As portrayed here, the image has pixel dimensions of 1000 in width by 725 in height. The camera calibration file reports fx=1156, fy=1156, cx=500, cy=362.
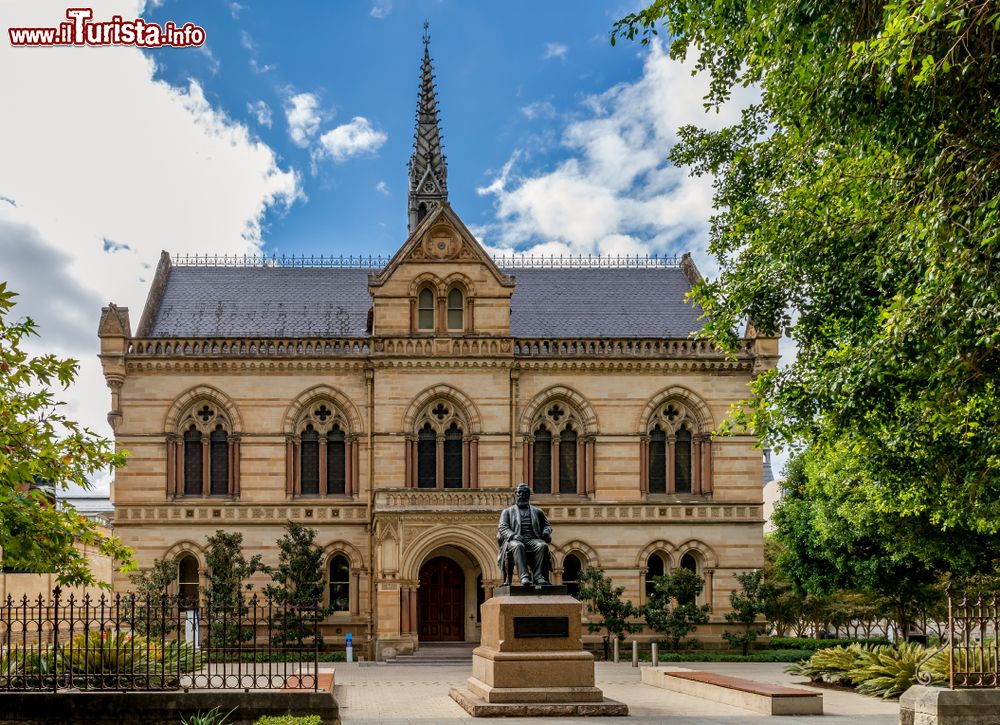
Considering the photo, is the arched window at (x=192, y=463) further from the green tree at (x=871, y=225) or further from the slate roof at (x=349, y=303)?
the green tree at (x=871, y=225)

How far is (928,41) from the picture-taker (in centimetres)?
1283

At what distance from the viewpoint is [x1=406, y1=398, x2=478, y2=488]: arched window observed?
39562 millimetres

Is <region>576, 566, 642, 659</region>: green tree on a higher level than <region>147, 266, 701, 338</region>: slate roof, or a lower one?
lower

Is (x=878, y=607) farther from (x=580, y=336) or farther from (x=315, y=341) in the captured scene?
(x=315, y=341)

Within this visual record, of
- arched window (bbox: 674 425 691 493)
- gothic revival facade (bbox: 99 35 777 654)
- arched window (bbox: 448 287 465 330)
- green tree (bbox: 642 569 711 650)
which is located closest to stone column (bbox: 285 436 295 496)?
gothic revival facade (bbox: 99 35 777 654)

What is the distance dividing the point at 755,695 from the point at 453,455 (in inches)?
816

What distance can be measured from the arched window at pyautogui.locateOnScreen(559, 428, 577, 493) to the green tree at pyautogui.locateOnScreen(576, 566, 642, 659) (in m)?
3.20

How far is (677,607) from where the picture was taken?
38812mm

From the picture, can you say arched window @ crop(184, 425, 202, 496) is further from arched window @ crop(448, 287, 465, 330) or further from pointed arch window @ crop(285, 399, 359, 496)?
arched window @ crop(448, 287, 465, 330)

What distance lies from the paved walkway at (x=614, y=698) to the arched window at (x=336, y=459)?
352 inches

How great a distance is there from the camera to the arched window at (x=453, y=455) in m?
40.0

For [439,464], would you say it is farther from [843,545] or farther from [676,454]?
[843,545]

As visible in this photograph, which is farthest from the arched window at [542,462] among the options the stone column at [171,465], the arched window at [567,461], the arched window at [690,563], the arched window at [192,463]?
the stone column at [171,465]

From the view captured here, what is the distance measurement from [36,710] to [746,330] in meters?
31.3
